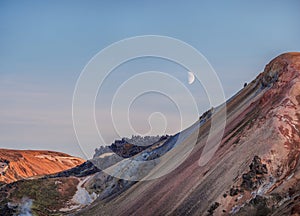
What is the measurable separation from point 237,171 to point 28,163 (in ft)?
439

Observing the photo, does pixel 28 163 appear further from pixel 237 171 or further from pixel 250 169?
pixel 250 169

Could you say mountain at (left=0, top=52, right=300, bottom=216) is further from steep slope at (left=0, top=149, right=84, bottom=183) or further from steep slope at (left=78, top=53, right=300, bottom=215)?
steep slope at (left=0, top=149, right=84, bottom=183)

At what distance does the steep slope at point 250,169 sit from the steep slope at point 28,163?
93.5 metres

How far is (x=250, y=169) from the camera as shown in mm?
44062

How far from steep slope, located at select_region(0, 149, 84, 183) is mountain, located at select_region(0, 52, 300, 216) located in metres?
68.3

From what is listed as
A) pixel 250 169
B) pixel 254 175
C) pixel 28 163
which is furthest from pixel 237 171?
pixel 28 163

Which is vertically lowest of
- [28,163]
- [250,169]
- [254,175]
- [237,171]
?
[254,175]

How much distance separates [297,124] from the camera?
47.2 m

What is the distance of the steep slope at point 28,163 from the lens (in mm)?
151000

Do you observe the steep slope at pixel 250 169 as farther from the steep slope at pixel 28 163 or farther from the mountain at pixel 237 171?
the steep slope at pixel 28 163

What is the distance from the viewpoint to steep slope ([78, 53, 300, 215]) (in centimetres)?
4095

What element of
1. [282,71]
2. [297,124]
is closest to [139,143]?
[282,71]

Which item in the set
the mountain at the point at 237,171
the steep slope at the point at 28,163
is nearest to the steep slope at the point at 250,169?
the mountain at the point at 237,171

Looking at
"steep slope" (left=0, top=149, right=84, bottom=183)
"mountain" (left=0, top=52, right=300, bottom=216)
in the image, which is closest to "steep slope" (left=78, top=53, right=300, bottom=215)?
"mountain" (left=0, top=52, right=300, bottom=216)
